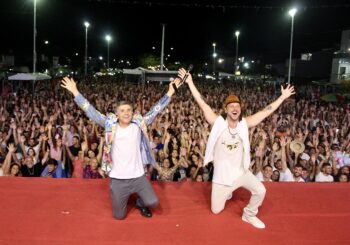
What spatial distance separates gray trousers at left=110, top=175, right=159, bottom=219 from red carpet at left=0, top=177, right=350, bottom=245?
0.45 ft

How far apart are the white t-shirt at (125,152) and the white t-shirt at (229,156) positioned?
934mm

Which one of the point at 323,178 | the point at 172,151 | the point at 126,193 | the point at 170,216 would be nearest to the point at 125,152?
the point at 126,193

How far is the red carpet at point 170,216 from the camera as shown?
3.64 m

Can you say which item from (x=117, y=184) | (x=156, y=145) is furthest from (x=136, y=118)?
(x=156, y=145)

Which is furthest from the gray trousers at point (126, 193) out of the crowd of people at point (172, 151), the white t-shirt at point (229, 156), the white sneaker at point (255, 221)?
the crowd of people at point (172, 151)

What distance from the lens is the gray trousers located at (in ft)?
13.1

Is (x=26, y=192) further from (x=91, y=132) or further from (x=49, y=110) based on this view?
(x=49, y=110)

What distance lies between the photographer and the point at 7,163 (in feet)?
21.4

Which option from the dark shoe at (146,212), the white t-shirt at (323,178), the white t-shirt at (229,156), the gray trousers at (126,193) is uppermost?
the white t-shirt at (229,156)

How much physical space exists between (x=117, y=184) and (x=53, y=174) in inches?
117

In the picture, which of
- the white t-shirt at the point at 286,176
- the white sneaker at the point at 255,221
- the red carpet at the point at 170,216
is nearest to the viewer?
the red carpet at the point at 170,216

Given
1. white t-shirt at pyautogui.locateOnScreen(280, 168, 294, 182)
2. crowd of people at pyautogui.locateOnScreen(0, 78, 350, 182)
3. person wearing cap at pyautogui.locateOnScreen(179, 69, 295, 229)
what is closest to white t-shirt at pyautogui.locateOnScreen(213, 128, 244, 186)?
person wearing cap at pyautogui.locateOnScreen(179, 69, 295, 229)

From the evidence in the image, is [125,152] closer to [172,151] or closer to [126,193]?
[126,193]

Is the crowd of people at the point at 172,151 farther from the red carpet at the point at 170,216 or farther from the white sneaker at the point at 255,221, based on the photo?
the white sneaker at the point at 255,221
